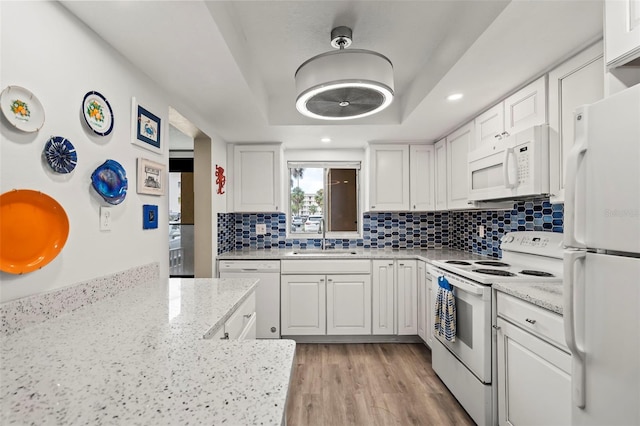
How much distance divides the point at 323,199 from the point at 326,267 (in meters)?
1.06

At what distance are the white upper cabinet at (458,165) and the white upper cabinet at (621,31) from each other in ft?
4.67

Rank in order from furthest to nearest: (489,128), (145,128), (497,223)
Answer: (497,223) → (489,128) → (145,128)

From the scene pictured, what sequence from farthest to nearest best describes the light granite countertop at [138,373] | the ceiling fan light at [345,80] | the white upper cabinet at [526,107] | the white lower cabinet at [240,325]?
the white upper cabinet at [526,107] < the ceiling fan light at [345,80] < the white lower cabinet at [240,325] < the light granite countertop at [138,373]

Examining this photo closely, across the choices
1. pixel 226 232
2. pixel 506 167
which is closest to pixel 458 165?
pixel 506 167

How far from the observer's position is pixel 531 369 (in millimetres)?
1443

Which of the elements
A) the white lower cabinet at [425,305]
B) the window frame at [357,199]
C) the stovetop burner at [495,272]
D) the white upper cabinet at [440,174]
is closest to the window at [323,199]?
the window frame at [357,199]

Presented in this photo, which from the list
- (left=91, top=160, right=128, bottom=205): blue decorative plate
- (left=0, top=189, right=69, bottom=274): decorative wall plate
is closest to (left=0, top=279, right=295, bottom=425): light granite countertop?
(left=0, top=189, right=69, bottom=274): decorative wall plate

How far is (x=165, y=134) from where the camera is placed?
6.39 ft

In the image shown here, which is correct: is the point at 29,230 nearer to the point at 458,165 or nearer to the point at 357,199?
the point at 458,165

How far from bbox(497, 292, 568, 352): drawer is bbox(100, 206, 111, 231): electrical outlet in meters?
2.10

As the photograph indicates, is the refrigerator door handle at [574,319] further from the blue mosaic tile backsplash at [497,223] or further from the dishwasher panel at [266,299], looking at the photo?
the dishwasher panel at [266,299]

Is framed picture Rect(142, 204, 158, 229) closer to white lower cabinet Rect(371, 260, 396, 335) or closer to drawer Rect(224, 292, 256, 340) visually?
drawer Rect(224, 292, 256, 340)

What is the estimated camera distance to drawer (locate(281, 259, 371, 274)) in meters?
2.98

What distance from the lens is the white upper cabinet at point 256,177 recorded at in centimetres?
328
